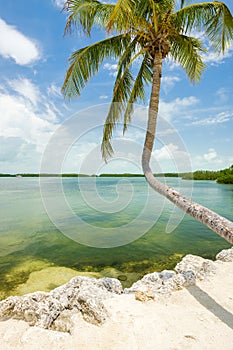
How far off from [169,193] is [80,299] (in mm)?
2056

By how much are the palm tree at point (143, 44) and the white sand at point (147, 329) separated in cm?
176

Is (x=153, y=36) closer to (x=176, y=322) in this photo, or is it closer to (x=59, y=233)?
(x=176, y=322)

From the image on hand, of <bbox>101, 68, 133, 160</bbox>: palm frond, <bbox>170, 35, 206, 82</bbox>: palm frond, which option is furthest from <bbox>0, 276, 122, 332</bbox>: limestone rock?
<bbox>170, 35, 206, 82</bbox>: palm frond

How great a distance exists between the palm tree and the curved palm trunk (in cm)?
2

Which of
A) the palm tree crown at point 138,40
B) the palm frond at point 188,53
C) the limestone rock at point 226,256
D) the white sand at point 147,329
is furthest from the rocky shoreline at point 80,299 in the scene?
the palm frond at point 188,53

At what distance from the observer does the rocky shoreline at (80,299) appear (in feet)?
9.77

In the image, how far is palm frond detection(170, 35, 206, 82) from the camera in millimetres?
5781

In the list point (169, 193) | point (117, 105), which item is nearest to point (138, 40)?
point (117, 105)

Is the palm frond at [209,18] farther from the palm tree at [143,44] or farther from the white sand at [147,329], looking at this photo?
the white sand at [147,329]

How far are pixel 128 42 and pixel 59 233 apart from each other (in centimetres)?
782

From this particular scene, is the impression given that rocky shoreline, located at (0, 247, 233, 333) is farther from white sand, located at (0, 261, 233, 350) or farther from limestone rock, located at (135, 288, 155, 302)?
white sand, located at (0, 261, 233, 350)

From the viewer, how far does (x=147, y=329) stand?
9.23ft

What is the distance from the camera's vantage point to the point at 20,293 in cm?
471

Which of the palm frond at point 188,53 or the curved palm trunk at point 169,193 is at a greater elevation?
the palm frond at point 188,53
